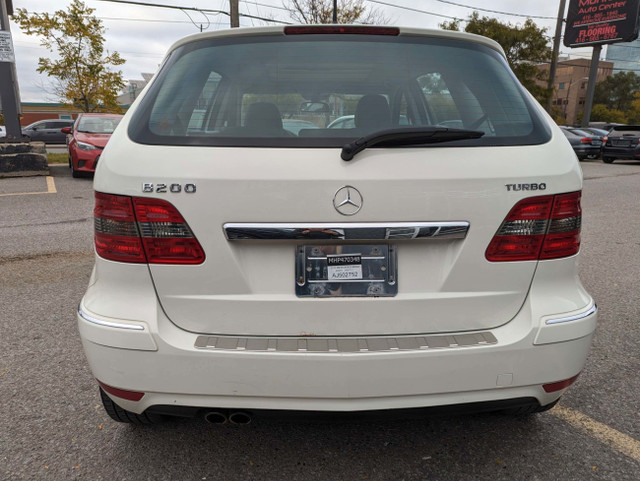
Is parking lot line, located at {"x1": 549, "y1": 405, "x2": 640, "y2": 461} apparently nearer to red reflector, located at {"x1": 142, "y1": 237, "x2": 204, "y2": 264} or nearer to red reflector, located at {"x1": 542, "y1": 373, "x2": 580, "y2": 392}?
red reflector, located at {"x1": 542, "y1": 373, "x2": 580, "y2": 392}

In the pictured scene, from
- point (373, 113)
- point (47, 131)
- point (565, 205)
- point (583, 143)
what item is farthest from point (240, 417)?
point (47, 131)

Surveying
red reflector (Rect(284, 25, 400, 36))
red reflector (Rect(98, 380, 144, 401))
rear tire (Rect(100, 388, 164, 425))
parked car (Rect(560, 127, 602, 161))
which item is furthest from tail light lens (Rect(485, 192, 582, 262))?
parked car (Rect(560, 127, 602, 161))

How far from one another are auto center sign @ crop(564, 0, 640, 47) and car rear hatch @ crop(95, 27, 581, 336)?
102 ft

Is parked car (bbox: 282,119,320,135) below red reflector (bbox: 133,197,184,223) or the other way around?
the other way around

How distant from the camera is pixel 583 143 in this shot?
2200 centimetres

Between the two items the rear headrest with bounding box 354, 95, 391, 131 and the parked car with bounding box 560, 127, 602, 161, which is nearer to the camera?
the rear headrest with bounding box 354, 95, 391, 131

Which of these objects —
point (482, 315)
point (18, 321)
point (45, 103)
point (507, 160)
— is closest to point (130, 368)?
point (482, 315)

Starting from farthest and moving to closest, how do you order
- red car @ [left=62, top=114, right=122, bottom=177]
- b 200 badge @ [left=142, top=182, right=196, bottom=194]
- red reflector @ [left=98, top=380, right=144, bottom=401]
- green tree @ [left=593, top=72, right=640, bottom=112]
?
1. green tree @ [left=593, top=72, right=640, bottom=112]
2. red car @ [left=62, top=114, right=122, bottom=177]
3. red reflector @ [left=98, top=380, right=144, bottom=401]
4. b 200 badge @ [left=142, top=182, right=196, bottom=194]

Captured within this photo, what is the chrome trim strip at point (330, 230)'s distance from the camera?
170 cm

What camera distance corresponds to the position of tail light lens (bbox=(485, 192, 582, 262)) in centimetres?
178

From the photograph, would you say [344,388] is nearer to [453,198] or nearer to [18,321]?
[453,198]

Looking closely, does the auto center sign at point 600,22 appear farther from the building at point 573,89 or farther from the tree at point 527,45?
the building at point 573,89

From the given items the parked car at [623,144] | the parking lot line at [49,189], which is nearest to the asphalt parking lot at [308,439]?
the parking lot line at [49,189]

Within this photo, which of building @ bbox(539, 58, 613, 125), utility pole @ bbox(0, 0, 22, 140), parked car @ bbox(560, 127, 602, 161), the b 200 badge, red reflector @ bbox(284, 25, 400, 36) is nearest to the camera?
the b 200 badge
